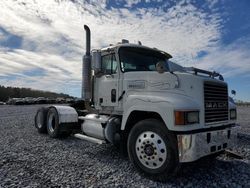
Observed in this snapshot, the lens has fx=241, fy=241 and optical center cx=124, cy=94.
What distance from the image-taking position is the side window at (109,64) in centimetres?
599

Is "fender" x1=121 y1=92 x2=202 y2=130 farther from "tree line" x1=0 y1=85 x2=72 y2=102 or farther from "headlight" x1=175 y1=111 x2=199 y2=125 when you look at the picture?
"tree line" x1=0 y1=85 x2=72 y2=102

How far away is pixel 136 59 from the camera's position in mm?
5957

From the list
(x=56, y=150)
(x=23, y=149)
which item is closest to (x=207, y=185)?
(x=56, y=150)

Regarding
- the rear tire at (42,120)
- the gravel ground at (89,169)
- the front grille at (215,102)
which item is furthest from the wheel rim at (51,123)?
the front grille at (215,102)

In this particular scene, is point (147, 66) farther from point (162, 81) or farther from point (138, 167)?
point (138, 167)

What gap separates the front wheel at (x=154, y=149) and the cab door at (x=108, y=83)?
148 centimetres

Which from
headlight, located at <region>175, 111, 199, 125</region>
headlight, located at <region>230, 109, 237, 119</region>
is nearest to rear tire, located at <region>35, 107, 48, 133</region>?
headlight, located at <region>175, 111, 199, 125</region>

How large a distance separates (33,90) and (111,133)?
44470 millimetres

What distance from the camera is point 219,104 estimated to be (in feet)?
15.9

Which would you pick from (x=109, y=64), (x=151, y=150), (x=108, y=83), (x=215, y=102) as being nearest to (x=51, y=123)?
(x=108, y=83)

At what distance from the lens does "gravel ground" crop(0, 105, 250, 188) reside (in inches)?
165

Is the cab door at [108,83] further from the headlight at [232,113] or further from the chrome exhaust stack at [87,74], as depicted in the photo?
the headlight at [232,113]

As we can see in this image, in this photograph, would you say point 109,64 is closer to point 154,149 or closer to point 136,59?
point 136,59

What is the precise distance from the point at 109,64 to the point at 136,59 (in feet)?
2.36
